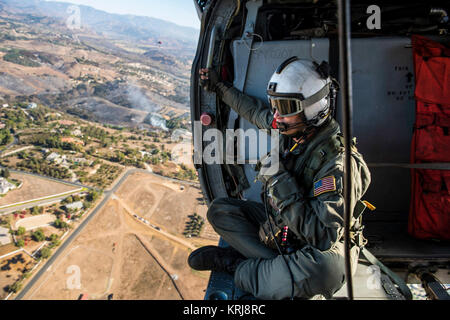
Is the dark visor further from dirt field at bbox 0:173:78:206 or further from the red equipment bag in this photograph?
dirt field at bbox 0:173:78:206

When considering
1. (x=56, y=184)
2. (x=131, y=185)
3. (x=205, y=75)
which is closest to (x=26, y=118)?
(x=56, y=184)

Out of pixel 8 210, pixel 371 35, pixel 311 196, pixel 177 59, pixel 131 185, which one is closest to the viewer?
pixel 311 196

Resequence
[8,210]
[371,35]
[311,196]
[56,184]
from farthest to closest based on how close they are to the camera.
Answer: [56,184] < [8,210] < [371,35] < [311,196]

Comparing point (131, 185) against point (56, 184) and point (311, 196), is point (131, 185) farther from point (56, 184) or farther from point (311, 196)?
point (311, 196)

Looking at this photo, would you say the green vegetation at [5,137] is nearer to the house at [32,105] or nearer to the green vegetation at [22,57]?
the house at [32,105]

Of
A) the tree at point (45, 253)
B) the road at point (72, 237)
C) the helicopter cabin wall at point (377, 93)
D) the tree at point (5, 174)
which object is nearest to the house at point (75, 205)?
the road at point (72, 237)

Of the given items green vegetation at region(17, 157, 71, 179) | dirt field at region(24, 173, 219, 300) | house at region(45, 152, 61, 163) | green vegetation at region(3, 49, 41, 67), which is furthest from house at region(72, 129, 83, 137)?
green vegetation at region(3, 49, 41, 67)
